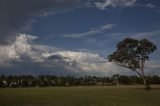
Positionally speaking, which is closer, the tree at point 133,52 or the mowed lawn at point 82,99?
the mowed lawn at point 82,99

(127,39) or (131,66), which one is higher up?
(127,39)

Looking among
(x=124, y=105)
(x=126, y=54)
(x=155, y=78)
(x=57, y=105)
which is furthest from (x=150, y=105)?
(x=155, y=78)

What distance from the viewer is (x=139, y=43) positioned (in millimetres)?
80188

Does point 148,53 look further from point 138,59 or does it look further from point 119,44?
point 119,44

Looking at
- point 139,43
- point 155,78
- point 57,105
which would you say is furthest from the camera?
point 155,78

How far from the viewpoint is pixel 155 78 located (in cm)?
18712

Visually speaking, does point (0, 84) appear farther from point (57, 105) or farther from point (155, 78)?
point (57, 105)

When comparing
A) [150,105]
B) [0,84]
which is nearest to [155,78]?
[0,84]

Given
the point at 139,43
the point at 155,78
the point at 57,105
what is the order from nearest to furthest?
the point at 57,105 → the point at 139,43 → the point at 155,78

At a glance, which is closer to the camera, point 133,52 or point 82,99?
point 82,99

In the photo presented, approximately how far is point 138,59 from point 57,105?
55.4 meters

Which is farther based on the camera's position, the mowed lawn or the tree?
the tree

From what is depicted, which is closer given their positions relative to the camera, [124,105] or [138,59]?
[124,105]

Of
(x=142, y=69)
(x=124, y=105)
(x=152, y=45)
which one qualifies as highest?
(x=152, y=45)
